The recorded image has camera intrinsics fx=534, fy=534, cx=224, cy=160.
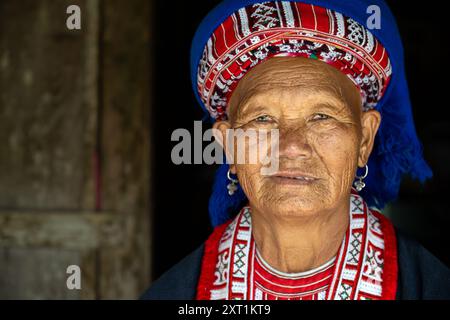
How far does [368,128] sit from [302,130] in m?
0.36

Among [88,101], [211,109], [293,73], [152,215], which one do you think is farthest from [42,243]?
[293,73]

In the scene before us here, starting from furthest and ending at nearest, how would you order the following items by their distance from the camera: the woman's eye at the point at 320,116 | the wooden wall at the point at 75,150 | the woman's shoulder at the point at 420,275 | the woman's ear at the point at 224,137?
1. the wooden wall at the point at 75,150
2. the woman's ear at the point at 224,137
3. the woman's eye at the point at 320,116
4. the woman's shoulder at the point at 420,275

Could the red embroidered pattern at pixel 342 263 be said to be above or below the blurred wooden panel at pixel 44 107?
below

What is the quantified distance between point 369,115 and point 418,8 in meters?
3.44

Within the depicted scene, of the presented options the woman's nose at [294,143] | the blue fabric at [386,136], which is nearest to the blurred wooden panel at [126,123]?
the blue fabric at [386,136]

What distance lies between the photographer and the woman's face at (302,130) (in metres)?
1.83

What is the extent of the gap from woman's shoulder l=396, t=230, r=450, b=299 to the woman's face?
30cm

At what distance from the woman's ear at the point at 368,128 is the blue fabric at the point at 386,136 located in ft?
0.33

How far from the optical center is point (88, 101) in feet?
10.0

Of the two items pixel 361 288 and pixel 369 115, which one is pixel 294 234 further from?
pixel 369 115

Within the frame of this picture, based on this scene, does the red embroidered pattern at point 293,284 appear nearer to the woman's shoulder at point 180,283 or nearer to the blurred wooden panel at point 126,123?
the woman's shoulder at point 180,283

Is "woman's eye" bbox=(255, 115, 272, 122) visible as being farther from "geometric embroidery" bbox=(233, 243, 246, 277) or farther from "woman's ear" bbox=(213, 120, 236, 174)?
"geometric embroidery" bbox=(233, 243, 246, 277)

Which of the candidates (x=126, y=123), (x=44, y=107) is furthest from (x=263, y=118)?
(x=44, y=107)

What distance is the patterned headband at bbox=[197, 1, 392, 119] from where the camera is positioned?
1854 mm
